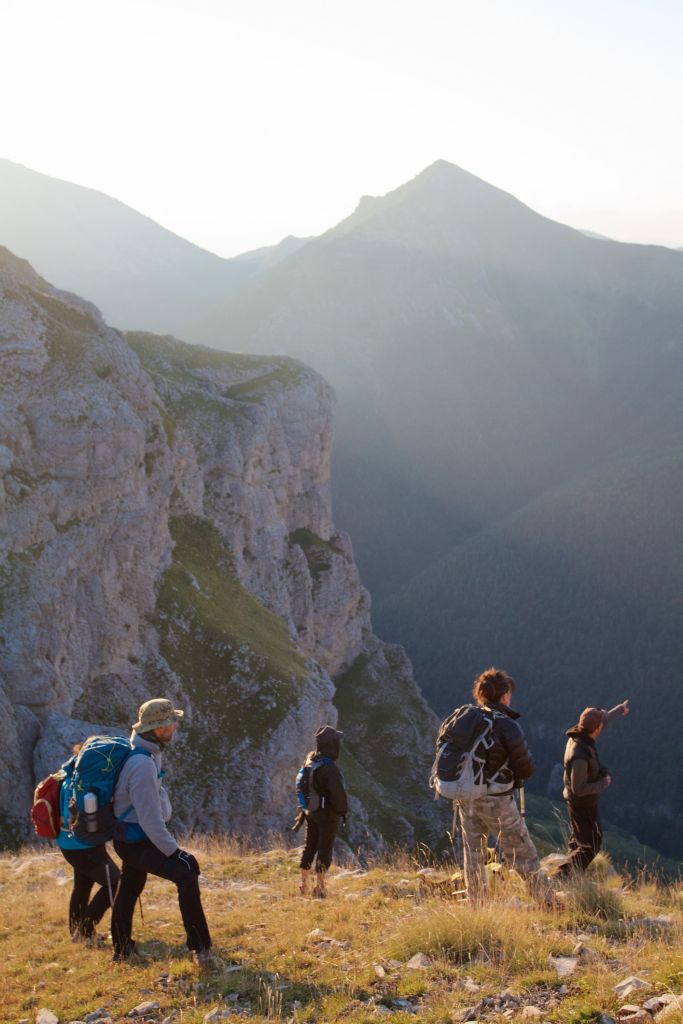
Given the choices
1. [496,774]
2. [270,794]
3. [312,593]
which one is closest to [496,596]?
[312,593]

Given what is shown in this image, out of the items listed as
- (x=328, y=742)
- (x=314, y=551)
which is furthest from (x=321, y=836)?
(x=314, y=551)

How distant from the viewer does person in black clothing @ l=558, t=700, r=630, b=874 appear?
10820 mm

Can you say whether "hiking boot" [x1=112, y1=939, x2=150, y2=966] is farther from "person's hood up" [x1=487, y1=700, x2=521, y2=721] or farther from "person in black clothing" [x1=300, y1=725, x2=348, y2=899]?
"person's hood up" [x1=487, y1=700, x2=521, y2=721]

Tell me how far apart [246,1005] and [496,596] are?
151m

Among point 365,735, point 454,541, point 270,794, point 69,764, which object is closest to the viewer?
point 69,764

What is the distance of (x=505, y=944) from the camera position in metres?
7.95

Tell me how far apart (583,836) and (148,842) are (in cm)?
593

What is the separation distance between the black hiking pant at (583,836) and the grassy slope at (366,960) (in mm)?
625

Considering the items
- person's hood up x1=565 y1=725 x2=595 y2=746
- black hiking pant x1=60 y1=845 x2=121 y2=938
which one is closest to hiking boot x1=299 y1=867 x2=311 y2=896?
black hiking pant x1=60 y1=845 x2=121 y2=938

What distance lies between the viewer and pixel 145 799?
8.06m

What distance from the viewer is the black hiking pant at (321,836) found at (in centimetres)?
1237

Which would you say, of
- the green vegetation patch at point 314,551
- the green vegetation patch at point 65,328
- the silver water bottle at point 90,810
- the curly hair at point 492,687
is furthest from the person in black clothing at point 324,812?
the green vegetation patch at point 314,551

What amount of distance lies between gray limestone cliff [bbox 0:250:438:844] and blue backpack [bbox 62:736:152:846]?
14.3 m

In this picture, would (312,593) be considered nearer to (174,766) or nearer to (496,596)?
(174,766)
